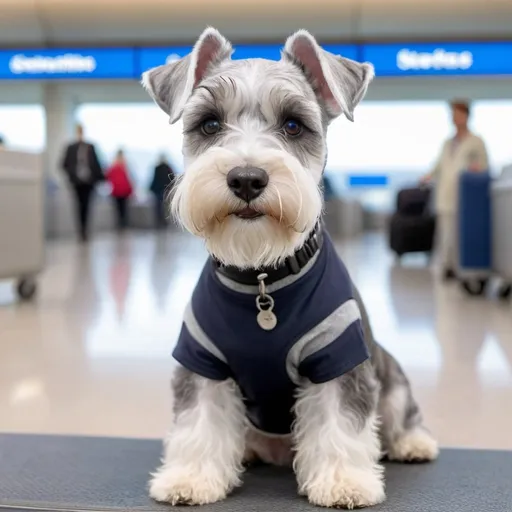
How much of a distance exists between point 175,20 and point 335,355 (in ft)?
40.0

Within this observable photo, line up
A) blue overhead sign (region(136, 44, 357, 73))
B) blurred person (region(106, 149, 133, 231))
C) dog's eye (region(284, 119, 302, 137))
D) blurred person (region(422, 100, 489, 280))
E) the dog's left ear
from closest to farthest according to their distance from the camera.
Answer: dog's eye (region(284, 119, 302, 137))
the dog's left ear
blurred person (region(422, 100, 489, 280))
blue overhead sign (region(136, 44, 357, 73))
blurred person (region(106, 149, 133, 231))

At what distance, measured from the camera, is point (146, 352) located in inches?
153

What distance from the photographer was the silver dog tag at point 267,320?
1808 millimetres

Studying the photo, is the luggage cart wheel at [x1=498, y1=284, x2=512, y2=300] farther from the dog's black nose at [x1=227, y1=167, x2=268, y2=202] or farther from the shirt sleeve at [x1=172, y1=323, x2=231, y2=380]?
the dog's black nose at [x1=227, y1=167, x2=268, y2=202]

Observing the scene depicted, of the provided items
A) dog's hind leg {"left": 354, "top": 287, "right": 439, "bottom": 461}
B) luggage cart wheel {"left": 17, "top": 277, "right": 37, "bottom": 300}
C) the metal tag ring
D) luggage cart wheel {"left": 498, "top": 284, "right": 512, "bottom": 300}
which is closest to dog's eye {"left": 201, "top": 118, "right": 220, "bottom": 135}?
the metal tag ring

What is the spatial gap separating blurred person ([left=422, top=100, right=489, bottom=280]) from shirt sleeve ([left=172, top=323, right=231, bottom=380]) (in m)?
4.99

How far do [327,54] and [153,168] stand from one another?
50.8 ft

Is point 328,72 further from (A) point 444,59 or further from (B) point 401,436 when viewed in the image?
(A) point 444,59

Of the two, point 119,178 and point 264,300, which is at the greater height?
point 264,300

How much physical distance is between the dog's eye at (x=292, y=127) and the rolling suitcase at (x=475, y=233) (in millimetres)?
4622

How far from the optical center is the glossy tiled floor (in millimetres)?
2805

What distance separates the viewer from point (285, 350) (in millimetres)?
1801

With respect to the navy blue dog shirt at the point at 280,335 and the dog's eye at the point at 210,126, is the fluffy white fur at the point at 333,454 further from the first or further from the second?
the dog's eye at the point at 210,126

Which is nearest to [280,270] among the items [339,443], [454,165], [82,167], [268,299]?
[268,299]
